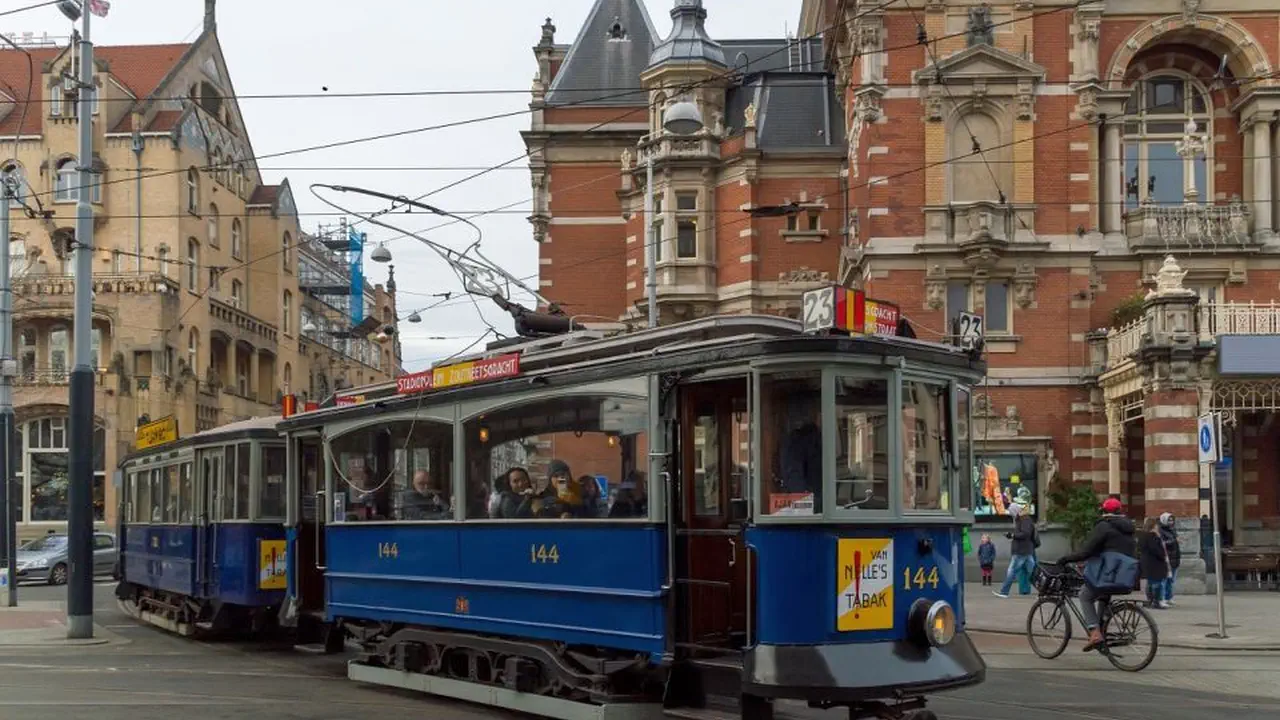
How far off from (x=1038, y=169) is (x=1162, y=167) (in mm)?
3821

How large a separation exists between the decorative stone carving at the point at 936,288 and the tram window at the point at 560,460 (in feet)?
73.8

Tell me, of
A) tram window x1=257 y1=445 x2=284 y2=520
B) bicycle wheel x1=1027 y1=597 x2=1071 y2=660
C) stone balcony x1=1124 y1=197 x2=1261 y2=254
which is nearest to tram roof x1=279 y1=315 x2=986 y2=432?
tram window x1=257 y1=445 x2=284 y2=520

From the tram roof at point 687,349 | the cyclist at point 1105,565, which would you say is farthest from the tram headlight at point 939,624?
the cyclist at point 1105,565

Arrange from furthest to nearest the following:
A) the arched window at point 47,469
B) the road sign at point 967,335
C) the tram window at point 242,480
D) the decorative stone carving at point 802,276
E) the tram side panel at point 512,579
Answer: the arched window at point 47,469, the decorative stone carving at point 802,276, the tram window at point 242,480, the road sign at point 967,335, the tram side panel at point 512,579

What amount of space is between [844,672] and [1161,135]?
2896 centimetres

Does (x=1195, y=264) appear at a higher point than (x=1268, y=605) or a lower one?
higher

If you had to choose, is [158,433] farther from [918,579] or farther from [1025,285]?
[1025,285]

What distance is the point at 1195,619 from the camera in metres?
21.6

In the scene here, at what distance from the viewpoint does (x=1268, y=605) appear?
80.6 feet

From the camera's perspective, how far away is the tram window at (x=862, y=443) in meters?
9.81

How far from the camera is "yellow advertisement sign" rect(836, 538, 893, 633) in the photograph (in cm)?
973

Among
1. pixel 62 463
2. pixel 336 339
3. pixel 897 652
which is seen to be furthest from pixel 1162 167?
pixel 336 339

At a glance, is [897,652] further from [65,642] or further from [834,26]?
Result: [834,26]

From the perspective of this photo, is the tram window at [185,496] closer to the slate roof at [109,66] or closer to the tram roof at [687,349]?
the tram roof at [687,349]
